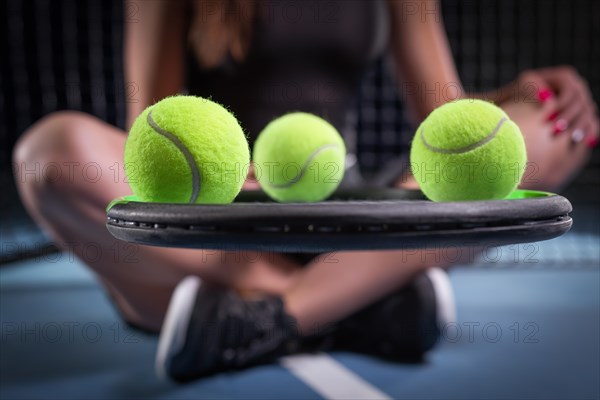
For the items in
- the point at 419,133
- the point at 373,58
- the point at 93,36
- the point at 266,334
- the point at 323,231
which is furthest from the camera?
the point at 93,36

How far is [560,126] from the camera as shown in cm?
80

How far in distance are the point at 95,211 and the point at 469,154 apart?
0.55 m

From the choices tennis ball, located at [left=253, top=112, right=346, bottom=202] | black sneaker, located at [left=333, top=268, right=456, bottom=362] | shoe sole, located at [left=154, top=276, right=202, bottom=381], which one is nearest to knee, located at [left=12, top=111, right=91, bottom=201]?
shoe sole, located at [left=154, top=276, right=202, bottom=381]

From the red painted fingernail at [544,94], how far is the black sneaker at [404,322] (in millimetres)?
317

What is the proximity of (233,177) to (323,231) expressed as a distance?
0.13m

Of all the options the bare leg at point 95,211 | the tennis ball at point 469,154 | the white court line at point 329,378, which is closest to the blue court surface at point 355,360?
the white court line at point 329,378

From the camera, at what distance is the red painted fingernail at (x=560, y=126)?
0.80 m

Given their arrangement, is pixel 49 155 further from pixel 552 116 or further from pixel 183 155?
pixel 552 116

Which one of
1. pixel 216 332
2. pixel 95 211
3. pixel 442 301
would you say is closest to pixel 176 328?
pixel 216 332

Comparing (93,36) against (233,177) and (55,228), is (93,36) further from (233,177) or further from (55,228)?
(233,177)

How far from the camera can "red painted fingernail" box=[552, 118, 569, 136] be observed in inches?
31.4

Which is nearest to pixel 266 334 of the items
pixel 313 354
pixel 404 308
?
pixel 313 354

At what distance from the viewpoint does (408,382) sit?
82 cm

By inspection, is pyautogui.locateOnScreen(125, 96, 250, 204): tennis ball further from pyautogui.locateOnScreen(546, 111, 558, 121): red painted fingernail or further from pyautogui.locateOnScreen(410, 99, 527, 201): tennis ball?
pyautogui.locateOnScreen(546, 111, 558, 121): red painted fingernail
